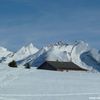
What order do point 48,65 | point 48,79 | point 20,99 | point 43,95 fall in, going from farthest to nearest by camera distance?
point 48,65 → point 48,79 → point 43,95 → point 20,99

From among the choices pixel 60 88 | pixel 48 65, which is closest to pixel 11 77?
pixel 60 88

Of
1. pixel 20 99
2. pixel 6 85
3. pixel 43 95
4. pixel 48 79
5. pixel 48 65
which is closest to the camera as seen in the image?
pixel 20 99

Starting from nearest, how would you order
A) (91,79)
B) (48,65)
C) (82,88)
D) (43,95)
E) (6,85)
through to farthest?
(43,95)
(6,85)
(82,88)
(91,79)
(48,65)

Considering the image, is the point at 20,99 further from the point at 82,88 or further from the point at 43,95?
the point at 82,88

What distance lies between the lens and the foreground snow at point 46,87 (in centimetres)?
1074

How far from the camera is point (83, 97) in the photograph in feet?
36.7

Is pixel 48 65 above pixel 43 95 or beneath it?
beneath

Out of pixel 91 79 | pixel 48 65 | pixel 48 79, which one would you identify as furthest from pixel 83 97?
pixel 48 65

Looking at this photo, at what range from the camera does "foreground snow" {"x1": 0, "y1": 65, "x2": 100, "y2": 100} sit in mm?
10742

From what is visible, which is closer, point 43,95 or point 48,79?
point 43,95

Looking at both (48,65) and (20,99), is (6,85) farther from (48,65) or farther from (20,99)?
(48,65)

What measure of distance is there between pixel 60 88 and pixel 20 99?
2.38 m

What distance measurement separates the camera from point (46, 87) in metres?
12.1

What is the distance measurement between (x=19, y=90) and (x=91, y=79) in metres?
4.43
